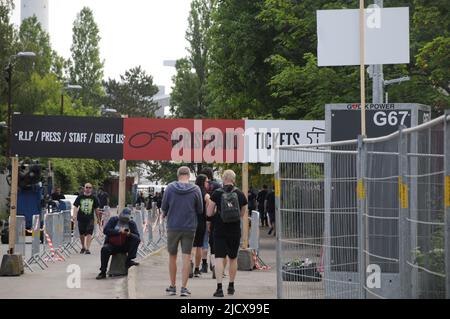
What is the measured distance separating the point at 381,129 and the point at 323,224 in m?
2.39

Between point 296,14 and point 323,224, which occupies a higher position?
point 296,14

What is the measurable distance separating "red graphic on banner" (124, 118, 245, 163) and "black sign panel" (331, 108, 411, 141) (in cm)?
496

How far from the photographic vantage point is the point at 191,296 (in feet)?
43.9

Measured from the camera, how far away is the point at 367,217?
9375mm

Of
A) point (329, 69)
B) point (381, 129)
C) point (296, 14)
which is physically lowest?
point (381, 129)

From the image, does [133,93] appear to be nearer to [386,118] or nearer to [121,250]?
[121,250]

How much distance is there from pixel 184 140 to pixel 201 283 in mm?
3070

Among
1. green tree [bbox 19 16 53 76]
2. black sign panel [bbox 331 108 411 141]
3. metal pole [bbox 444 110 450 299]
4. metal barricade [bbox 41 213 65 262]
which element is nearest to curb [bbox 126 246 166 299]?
black sign panel [bbox 331 108 411 141]

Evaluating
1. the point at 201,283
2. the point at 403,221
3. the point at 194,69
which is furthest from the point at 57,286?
the point at 194,69

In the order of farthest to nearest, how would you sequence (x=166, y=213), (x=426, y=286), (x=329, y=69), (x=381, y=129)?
1. (x=329, y=69)
2. (x=166, y=213)
3. (x=381, y=129)
4. (x=426, y=286)

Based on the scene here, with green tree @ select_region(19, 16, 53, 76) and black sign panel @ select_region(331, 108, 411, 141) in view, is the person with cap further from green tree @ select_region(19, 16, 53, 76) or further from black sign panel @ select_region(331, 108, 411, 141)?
green tree @ select_region(19, 16, 53, 76)

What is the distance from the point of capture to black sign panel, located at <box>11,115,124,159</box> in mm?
17359
